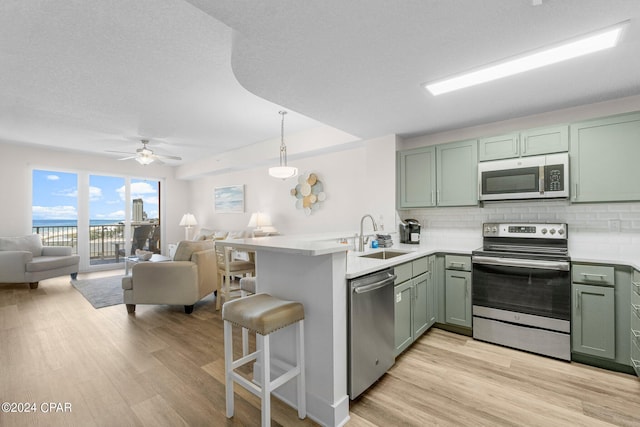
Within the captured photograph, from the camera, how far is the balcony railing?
6473 mm

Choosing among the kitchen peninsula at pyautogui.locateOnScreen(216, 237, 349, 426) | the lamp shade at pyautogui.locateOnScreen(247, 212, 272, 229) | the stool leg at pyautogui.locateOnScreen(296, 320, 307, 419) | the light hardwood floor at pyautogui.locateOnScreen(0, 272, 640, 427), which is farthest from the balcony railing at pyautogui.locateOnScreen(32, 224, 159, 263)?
the stool leg at pyautogui.locateOnScreen(296, 320, 307, 419)

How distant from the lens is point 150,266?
3631mm

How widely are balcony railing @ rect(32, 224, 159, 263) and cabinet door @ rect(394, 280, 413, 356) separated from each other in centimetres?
734

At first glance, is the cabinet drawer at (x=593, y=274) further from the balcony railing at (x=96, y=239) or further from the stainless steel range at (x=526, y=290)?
the balcony railing at (x=96, y=239)

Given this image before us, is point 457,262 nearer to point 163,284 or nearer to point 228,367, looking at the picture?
point 228,367

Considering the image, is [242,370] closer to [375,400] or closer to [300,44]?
[375,400]

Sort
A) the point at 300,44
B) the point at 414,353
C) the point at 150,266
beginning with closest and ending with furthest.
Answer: the point at 300,44, the point at 414,353, the point at 150,266

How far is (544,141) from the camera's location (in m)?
2.77

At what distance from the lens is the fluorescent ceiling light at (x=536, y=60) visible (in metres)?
1.71

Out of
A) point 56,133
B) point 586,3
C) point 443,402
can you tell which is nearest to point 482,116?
point 586,3

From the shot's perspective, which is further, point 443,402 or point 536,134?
point 536,134

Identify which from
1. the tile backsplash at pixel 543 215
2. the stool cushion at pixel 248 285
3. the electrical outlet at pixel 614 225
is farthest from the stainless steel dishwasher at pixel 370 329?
the electrical outlet at pixel 614 225

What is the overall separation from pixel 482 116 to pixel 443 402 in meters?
2.74

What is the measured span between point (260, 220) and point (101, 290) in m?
2.93
